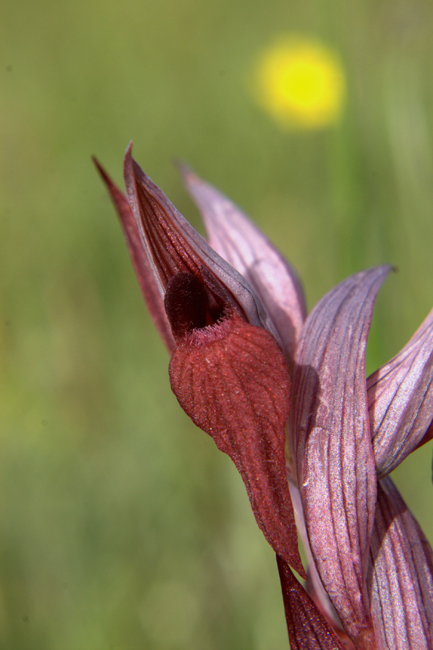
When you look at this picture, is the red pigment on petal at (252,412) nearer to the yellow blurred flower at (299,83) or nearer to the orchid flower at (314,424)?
the orchid flower at (314,424)

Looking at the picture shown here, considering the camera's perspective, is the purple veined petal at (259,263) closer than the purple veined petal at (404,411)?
No

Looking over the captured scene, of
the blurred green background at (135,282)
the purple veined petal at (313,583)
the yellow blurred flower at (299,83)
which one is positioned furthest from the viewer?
the yellow blurred flower at (299,83)

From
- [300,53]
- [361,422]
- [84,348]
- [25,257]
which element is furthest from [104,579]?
[300,53]

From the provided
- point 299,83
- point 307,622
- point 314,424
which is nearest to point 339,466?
point 314,424

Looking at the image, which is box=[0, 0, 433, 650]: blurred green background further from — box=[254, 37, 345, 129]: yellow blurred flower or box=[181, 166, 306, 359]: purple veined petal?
box=[181, 166, 306, 359]: purple veined petal

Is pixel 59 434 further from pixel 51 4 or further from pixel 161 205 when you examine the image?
pixel 51 4

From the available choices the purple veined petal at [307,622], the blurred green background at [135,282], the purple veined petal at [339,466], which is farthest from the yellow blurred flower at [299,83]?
the purple veined petal at [307,622]

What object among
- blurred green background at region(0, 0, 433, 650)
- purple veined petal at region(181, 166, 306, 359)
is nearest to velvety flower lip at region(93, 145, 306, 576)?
purple veined petal at region(181, 166, 306, 359)

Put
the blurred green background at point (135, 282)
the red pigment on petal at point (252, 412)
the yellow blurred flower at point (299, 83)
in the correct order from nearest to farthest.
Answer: the red pigment on petal at point (252, 412) < the blurred green background at point (135, 282) < the yellow blurred flower at point (299, 83)
